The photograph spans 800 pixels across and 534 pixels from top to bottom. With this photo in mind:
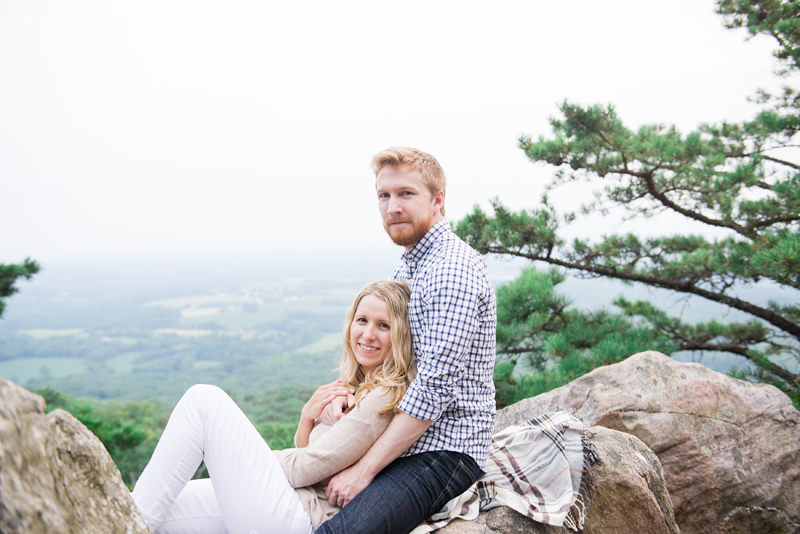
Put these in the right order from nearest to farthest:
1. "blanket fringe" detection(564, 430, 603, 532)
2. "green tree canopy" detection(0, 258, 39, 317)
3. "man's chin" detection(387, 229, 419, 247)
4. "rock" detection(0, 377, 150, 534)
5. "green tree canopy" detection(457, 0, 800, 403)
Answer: "rock" detection(0, 377, 150, 534) → "blanket fringe" detection(564, 430, 603, 532) → "man's chin" detection(387, 229, 419, 247) → "green tree canopy" detection(457, 0, 800, 403) → "green tree canopy" detection(0, 258, 39, 317)

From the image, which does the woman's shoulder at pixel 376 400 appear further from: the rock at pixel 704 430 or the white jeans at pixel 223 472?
the rock at pixel 704 430

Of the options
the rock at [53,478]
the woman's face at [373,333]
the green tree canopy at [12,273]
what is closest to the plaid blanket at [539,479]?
the woman's face at [373,333]

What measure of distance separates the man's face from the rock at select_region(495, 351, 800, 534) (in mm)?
1752

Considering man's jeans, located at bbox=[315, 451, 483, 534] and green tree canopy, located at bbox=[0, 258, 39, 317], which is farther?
green tree canopy, located at bbox=[0, 258, 39, 317]

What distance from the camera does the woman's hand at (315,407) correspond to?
78.8 inches

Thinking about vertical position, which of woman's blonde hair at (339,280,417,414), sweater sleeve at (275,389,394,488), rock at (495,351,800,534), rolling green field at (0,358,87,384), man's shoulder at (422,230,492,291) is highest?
man's shoulder at (422,230,492,291)

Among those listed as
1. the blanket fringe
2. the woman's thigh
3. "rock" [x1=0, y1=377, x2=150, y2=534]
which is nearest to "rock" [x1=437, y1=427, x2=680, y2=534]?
the blanket fringe

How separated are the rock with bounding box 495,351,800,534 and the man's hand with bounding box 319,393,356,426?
66.6 inches

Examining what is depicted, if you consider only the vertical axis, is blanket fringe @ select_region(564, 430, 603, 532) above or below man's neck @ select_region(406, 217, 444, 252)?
below

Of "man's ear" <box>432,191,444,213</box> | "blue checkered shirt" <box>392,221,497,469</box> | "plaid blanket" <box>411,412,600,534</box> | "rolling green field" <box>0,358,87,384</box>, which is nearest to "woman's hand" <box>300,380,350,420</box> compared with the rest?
"blue checkered shirt" <box>392,221,497,469</box>

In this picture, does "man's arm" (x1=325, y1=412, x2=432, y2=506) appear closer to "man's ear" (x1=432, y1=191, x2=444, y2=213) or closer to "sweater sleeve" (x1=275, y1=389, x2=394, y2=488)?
"sweater sleeve" (x1=275, y1=389, x2=394, y2=488)

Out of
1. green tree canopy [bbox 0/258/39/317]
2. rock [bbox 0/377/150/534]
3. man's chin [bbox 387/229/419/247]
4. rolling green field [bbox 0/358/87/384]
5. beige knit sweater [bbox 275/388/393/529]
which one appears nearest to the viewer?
rock [bbox 0/377/150/534]

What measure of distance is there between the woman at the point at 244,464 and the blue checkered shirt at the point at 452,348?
16 centimetres

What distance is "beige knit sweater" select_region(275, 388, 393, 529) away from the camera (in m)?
1.74
